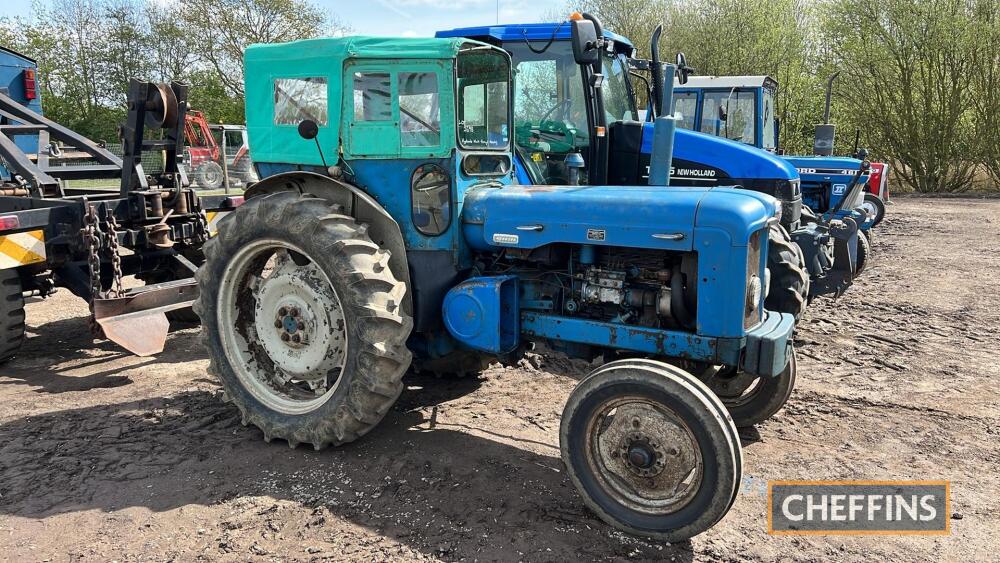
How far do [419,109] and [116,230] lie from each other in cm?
343

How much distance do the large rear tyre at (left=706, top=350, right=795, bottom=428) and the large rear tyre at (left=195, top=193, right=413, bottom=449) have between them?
7.00 feet

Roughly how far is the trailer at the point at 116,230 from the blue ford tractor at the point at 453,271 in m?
1.44

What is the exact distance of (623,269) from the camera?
3828 mm

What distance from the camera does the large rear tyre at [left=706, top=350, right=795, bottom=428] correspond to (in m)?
4.36

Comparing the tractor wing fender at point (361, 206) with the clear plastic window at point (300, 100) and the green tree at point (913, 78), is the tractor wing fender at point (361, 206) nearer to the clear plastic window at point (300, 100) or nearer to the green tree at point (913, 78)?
the clear plastic window at point (300, 100)

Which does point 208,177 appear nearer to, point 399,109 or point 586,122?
point 586,122

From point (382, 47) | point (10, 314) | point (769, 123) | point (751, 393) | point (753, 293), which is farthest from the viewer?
point (769, 123)

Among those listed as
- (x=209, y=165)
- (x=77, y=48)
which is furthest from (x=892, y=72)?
(x=77, y=48)

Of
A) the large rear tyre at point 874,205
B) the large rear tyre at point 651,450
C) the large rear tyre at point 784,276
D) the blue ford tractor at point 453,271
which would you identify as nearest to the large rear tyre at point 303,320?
the blue ford tractor at point 453,271

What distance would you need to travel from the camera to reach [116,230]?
587cm

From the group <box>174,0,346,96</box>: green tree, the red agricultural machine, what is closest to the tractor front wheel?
the red agricultural machine

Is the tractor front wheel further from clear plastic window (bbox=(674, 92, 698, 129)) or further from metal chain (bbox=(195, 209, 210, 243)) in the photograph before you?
metal chain (bbox=(195, 209, 210, 243))

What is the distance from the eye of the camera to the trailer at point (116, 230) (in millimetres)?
5348

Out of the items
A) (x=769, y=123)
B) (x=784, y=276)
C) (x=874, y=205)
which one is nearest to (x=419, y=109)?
(x=784, y=276)
